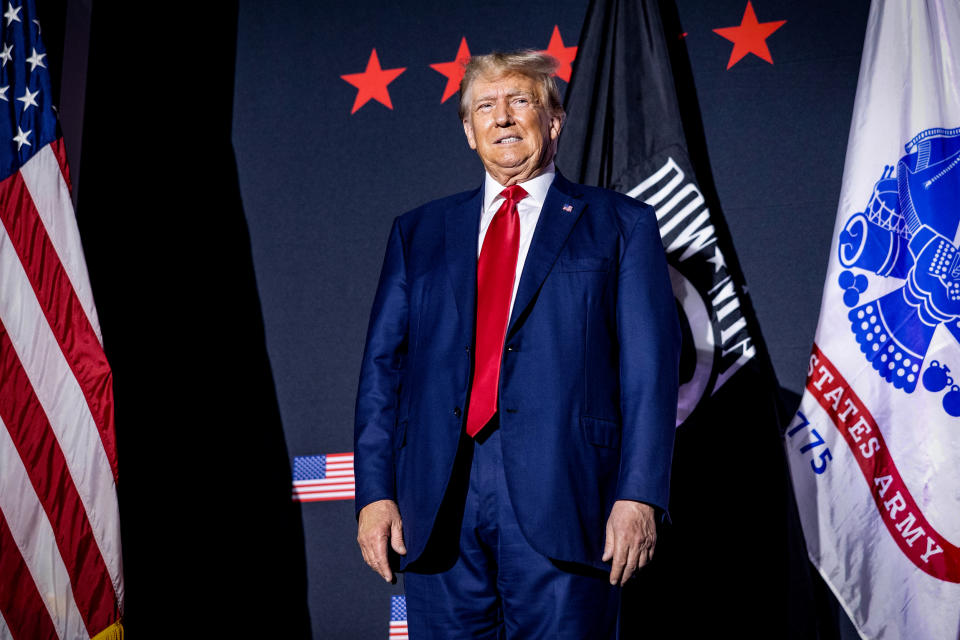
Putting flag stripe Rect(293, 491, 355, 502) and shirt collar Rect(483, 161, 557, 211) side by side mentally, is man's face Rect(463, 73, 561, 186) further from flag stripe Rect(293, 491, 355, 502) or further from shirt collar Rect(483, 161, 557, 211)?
flag stripe Rect(293, 491, 355, 502)

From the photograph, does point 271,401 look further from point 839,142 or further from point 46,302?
point 839,142

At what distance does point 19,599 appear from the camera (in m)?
1.80

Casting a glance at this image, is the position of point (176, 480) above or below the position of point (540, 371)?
below

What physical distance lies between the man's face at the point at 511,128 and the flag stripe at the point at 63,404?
3.80 ft

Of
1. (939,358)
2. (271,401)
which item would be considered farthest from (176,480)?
(939,358)

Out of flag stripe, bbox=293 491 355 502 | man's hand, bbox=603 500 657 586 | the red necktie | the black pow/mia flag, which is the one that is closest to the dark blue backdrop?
flag stripe, bbox=293 491 355 502

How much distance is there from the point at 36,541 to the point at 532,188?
1.40 m

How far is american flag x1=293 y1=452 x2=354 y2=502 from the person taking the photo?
2.38m

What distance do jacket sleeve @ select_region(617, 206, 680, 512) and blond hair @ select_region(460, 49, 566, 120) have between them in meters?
0.37

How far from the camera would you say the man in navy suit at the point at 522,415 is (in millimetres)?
1236

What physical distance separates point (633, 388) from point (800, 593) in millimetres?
987

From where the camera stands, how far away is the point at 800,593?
1.92 m

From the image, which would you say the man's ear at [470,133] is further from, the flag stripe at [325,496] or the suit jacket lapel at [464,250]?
the flag stripe at [325,496]

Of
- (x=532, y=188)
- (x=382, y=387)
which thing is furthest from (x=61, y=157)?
(x=532, y=188)
